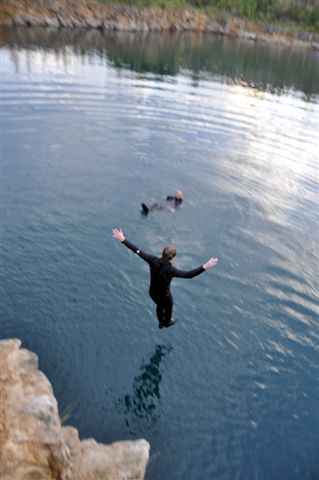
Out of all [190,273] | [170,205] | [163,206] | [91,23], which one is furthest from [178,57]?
[190,273]

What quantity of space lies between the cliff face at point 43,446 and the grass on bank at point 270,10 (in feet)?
366

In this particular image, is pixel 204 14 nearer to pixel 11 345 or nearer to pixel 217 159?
pixel 217 159

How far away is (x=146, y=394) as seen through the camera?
1021 cm

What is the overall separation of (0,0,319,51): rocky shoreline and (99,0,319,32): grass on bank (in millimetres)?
4953

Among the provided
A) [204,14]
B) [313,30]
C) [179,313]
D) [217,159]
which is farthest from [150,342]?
[313,30]

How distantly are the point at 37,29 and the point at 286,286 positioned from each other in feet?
216

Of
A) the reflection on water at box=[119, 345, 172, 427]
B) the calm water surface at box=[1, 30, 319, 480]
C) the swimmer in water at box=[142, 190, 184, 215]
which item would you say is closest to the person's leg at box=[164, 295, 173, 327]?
the calm water surface at box=[1, 30, 319, 480]

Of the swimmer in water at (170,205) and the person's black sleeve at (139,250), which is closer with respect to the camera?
the person's black sleeve at (139,250)

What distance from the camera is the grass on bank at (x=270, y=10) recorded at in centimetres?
10350

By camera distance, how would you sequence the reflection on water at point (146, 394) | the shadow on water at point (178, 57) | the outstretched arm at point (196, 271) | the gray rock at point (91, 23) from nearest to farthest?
the outstretched arm at point (196, 271)
the reflection on water at point (146, 394)
the shadow on water at point (178, 57)
the gray rock at point (91, 23)


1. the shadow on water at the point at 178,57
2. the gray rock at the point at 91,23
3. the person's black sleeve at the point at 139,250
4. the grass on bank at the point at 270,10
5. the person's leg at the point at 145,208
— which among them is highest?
the grass on bank at the point at 270,10

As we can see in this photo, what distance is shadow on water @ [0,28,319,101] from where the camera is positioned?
4897 centimetres

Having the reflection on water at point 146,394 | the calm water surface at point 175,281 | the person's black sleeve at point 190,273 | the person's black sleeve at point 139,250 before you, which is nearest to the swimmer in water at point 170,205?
the calm water surface at point 175,281

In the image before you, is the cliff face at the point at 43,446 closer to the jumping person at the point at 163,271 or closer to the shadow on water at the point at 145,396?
the shadow on water at the point at 145,396
